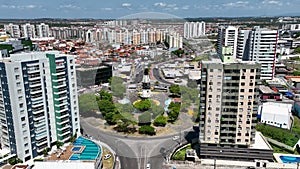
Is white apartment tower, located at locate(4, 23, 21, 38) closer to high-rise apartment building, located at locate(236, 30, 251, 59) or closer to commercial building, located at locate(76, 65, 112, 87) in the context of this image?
commercial building, located at locate(76, 65, 112, 87)

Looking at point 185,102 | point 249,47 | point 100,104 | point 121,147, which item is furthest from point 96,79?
point 249,47

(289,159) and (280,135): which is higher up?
→ (280,135)

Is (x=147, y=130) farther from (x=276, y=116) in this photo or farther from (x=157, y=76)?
(x=157, y=76)

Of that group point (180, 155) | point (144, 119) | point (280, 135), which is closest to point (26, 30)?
point (144, 119)

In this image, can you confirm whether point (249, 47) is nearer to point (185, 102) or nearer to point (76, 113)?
point (185, 102)

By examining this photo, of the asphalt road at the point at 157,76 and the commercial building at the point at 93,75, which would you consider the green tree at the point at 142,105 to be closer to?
the commercial building at the point at 93,75

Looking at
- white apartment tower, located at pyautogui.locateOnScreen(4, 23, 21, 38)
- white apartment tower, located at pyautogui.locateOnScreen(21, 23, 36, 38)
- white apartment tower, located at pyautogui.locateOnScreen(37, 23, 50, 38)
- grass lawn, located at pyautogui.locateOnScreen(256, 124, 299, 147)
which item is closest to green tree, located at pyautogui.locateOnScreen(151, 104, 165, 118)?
grass lawn, located at pyautogui.locateOnScreen(256, 124, 299, 147)

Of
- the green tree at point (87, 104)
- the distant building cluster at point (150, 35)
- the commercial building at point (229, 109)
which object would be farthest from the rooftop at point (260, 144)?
the green tree at point (87, 104)
